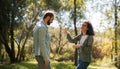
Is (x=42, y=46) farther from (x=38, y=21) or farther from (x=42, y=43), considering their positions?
(x=38, y=21)

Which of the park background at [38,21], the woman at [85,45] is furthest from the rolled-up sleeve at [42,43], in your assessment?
the park background at [38,21]

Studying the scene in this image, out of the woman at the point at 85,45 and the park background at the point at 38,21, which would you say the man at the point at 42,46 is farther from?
the park background at the point at 38,21

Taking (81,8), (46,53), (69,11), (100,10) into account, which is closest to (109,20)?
(100,10)

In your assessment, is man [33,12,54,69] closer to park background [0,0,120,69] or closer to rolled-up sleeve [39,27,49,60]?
rolled-up sleeve [39,27,49,60]

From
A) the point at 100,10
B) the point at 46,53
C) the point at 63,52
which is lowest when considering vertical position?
the point at 63,52

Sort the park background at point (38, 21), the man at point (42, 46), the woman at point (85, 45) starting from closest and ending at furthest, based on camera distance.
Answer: the man at point (42, 46) → the woman at point (85, 45) → the park background at point (38, 21)

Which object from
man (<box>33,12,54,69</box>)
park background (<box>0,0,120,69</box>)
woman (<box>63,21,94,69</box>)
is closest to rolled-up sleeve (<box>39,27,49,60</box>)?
man (<box>33,12,54,69</box>)

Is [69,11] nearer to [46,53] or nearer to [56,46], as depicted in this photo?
[56,46]

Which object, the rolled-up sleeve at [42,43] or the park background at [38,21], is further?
the park background at [38,21]

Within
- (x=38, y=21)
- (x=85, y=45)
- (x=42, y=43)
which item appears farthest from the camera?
(x=38, y=21)

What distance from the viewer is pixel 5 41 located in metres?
20.2

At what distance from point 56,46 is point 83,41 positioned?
26204 millimetres

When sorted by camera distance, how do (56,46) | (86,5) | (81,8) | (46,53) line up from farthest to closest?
(56,46) → (86,5) → (81,8) → (46,53)

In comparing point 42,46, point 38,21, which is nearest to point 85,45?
point 42,46
